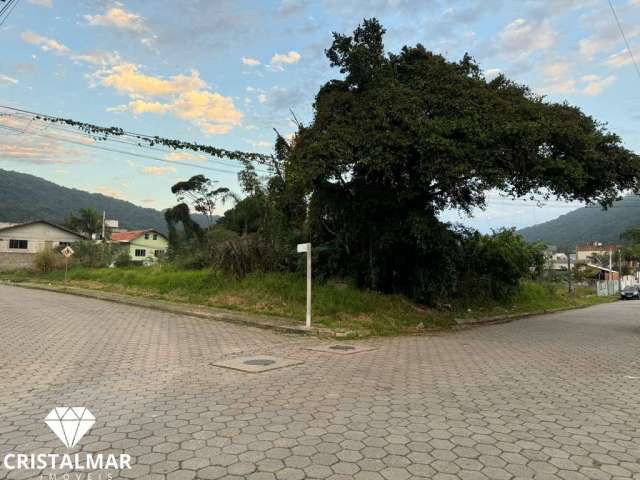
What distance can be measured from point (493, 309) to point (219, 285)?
11334 millimetres

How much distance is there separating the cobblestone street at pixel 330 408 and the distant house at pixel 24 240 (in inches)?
1794

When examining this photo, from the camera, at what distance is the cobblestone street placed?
11.7ft

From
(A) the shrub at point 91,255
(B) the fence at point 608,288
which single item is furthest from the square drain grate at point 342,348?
(B) the fence at point 608,288

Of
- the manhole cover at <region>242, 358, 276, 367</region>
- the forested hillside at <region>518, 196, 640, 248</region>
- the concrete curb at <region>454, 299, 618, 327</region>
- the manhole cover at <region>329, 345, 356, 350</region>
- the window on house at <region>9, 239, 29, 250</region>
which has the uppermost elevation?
the forested hillside at <region>518, 196, 640, 248</region>

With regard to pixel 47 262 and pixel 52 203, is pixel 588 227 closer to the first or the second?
pixel 52 203

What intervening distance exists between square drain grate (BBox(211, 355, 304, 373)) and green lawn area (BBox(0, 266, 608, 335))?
13.9 feet

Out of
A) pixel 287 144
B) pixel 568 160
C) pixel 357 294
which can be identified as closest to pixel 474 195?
pixel 568 160

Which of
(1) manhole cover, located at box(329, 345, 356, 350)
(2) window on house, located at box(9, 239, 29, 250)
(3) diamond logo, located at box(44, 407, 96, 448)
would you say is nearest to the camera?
(3) diamond logo, located at box(44, 407, 96, 448)

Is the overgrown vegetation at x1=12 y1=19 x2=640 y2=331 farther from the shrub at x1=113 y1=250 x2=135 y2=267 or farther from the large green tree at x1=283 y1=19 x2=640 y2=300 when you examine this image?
the shrub at x1=113 y1=250 x2=135 y2=267

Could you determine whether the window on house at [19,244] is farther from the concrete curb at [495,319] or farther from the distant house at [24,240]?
the concrete curb at [495,319]

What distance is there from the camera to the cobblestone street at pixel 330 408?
3580mm

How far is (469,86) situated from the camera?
13.2 m

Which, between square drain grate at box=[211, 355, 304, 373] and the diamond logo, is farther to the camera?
square drain grate at box=[211, 355, 304, 373]

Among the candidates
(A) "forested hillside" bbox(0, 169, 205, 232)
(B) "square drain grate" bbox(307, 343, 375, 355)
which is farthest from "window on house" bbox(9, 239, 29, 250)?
(B) "square drain grate" bbox(307, 343, 375, 355)
